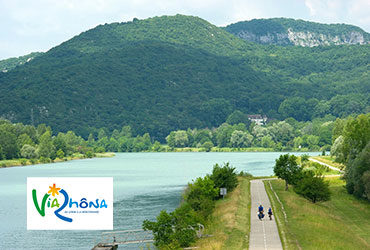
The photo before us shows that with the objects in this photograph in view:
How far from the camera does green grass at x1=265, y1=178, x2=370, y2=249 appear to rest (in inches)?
1398

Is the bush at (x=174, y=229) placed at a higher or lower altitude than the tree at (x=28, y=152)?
lower

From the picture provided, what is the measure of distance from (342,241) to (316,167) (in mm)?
55872

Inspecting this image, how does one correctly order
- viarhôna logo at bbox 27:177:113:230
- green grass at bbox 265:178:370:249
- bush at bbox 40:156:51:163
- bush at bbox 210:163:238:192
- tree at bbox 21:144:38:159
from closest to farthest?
1. green grass at bbox 265:178:370:249
2. viarhôna logo at bbox 27:177:113:230
3. bush at bbox 210:163:238:192
4. tree at bbox 21:144:38:159
5. bush at bbox 40:156:51:163

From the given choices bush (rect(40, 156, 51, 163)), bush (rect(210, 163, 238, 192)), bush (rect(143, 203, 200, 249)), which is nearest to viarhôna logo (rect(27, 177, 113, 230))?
bush (rect(143, 203, 200, 249))

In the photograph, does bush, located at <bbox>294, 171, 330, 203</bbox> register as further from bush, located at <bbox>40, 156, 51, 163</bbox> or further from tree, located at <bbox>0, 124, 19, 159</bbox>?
bush, located at <bbox>40, 156, 51, 163</bbox>

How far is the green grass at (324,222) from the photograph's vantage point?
116 feet

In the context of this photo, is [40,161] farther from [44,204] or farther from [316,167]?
[44,204]

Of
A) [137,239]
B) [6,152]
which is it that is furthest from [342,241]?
[6,152]

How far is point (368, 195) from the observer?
175 ft

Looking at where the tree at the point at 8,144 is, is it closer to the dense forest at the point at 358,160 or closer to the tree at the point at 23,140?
the tree at the point at 23,140

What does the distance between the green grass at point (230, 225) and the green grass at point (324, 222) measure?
2.25 metres

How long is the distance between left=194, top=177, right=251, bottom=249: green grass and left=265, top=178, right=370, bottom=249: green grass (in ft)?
7.37

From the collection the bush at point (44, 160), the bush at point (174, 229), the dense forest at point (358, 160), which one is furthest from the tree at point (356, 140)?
the bush at point (44, 160)

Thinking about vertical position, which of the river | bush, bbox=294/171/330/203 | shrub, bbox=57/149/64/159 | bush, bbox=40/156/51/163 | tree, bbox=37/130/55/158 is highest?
tree, bbox=37/130/55/158
